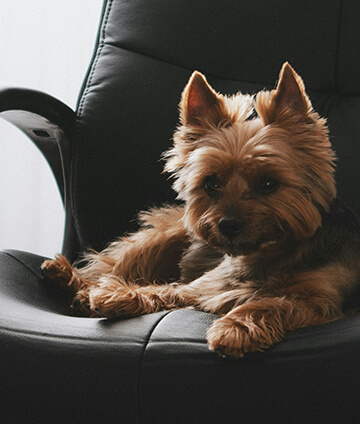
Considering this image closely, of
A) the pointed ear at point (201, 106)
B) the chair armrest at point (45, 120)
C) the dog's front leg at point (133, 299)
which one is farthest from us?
the chair armrest at point (45, 120)

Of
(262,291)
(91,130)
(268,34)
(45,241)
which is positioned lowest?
(45,241)

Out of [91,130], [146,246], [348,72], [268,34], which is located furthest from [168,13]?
[146,246]

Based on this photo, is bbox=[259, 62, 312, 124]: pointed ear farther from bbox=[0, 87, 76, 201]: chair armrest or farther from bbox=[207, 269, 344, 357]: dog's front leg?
bbox=[0, 87, 76, 201]: chair armrest

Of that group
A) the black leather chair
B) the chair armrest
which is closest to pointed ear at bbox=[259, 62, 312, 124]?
the black leather chair

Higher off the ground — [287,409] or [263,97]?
[263,97]

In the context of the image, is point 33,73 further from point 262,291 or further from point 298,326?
point 298,326

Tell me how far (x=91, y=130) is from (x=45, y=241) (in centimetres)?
139

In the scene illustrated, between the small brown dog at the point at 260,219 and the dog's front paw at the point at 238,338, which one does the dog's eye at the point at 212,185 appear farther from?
the dog's front paw at the point at 238,338

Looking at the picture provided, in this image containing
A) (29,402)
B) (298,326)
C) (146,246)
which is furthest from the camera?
(146,246)

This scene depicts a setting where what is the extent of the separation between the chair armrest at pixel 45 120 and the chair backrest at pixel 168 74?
44 millimetres

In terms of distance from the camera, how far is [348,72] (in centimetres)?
190

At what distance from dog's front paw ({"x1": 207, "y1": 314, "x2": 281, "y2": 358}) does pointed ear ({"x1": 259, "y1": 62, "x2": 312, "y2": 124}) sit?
22.5 inches

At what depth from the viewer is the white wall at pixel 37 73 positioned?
284 cm

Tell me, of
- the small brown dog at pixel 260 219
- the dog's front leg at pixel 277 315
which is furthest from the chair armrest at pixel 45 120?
the dog's front leg at pixel 277 315
